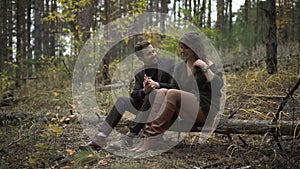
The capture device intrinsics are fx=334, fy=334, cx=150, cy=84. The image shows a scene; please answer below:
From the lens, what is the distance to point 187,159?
122 inches

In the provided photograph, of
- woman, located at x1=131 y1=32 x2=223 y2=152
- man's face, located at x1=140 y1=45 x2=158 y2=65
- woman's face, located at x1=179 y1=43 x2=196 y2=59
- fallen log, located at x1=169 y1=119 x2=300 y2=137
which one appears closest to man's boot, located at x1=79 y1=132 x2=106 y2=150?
woman, located at x1=131 y1=32 x2=223 y2=152

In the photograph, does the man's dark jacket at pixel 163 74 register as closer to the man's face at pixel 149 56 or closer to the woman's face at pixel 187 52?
the man's face at pixel 149 56

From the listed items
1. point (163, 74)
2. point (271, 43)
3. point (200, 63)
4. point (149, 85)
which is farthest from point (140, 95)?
point (271, 43)

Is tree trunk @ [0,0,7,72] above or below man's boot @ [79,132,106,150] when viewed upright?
above

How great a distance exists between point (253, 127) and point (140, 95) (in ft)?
3.95

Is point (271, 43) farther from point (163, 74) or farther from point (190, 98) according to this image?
point (190, 98)

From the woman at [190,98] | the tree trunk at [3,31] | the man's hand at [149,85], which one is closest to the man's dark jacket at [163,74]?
the man's hand at [149,85]

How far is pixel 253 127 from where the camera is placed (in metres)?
3.26

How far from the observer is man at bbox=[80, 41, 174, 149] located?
135 inches

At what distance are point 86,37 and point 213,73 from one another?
189 inches

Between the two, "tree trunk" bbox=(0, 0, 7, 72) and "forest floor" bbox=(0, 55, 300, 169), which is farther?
"tree trunk" bbox=(0, 0, 7, 72)

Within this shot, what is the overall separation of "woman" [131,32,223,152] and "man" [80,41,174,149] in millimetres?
189

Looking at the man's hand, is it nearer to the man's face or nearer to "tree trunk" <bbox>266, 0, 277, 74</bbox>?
the man's face

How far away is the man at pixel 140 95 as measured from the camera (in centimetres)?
343
